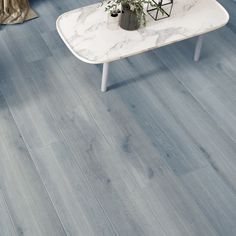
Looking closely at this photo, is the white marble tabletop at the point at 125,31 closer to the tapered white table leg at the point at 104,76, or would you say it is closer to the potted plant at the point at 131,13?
the potted plant at the point at 131,13

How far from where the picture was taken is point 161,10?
2412 mm

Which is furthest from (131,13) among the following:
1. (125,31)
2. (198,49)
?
(198,49)

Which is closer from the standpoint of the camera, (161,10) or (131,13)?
(131,13)

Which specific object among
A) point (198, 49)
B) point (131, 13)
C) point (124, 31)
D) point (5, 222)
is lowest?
point (5, 222)

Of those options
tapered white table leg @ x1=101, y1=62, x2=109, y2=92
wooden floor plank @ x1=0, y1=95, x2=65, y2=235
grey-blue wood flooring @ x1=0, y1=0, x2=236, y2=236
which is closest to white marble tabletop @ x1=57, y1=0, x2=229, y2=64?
tapered white table leg @ x1=101, y1=62, x2=109, y2=92

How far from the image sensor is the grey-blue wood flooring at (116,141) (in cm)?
200

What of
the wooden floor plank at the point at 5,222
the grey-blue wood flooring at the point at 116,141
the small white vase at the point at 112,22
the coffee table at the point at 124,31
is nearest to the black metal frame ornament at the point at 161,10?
the coffee table at the point at 124,31

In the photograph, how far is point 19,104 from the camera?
8.06 feet

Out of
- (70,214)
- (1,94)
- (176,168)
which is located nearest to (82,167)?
(70,214)

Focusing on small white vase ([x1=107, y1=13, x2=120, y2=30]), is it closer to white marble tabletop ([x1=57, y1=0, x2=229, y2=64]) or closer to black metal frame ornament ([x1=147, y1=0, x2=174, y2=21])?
white marble tabletop ([x1=57, y1=0, x2=229, y2=64])

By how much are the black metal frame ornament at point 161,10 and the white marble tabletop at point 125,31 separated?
0.03 meters

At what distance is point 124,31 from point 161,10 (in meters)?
0.27

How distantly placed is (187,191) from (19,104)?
1.16 m

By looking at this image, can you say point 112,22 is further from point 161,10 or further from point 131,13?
point 161,10
